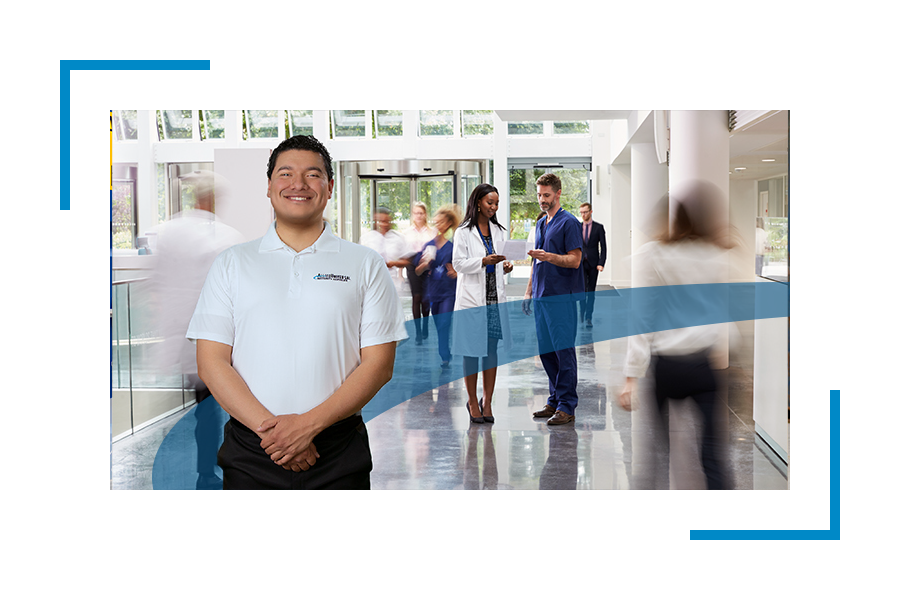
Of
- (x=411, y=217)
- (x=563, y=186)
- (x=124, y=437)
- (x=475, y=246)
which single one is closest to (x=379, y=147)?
(x=411, y=217)

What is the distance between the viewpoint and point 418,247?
4.91m

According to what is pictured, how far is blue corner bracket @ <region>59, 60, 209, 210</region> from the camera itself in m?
2.84

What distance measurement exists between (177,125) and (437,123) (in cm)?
132

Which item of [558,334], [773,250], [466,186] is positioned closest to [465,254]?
[466,186]

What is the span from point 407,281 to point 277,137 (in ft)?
4.42

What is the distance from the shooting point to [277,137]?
4.04m

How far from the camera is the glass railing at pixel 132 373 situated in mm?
4398

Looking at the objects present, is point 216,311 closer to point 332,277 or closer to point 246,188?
point 332,277

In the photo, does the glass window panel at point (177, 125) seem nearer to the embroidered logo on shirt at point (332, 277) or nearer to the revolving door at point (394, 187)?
the revolving door at point (394, 187)

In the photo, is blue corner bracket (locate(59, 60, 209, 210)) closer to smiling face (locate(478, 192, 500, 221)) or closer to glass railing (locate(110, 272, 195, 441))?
glass railing (locate(110, 272, 195, 441))

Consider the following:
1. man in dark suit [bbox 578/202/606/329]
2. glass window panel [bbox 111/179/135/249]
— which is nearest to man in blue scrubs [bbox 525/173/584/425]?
man in dark suit [bbox 578/202/606/329]

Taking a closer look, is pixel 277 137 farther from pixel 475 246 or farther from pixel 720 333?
pixel 720 333

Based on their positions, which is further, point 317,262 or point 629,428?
point 629,428
